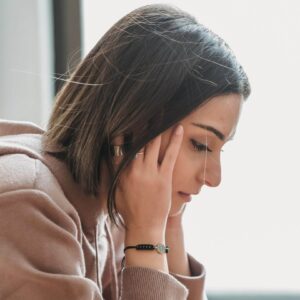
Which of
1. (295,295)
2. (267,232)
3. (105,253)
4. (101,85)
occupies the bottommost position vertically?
(295,295)

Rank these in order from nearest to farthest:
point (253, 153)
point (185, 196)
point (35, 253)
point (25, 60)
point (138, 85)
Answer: point (35, 253), point (138, 85), point (185, 196), point (253, 153), point (25, 60)

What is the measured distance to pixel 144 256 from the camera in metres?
0.95

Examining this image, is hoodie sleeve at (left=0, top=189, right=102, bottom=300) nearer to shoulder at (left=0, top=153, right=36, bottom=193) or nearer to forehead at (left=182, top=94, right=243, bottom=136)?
shoulder at (left=0, top=153, right=36, bottom=193)

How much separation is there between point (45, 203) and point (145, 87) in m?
0.24

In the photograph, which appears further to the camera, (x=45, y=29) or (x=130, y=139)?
(x=45, y=29)

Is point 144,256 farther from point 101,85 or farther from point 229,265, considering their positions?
point 229,265

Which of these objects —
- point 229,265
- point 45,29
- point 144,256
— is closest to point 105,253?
point 144,256

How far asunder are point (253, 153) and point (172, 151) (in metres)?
0.53

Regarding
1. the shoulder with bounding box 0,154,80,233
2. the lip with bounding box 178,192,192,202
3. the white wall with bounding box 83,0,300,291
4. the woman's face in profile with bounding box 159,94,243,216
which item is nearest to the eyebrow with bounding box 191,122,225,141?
the woman's face in profile with bounding box 159,94,243,216

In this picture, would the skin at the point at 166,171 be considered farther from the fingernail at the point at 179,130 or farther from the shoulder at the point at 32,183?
the shoulder at the point at 32,183

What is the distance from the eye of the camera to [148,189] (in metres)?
0.97

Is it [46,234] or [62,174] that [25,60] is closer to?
[62,174]

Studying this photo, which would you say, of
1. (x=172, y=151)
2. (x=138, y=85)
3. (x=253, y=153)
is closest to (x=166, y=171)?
(x=172, y=151)

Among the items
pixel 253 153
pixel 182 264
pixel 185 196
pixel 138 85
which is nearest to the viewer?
pixel 138 85
